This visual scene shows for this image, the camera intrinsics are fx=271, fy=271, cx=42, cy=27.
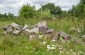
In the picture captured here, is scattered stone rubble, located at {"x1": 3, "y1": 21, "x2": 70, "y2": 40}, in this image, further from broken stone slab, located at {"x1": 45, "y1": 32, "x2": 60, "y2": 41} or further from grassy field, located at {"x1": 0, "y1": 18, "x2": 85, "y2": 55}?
grassy field, located at {"x1": 0, "y1": 18, "x2": 85, "y2": 55}

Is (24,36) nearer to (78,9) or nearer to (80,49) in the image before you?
(80,49)

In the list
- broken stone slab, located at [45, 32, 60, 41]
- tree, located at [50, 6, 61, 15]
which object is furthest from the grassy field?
tree, located at [50, 6, 61, 15]

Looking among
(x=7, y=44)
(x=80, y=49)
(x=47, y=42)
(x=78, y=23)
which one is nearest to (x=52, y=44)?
(x=47, y=42)

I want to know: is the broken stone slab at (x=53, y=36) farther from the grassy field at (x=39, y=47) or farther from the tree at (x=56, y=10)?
the tree at (x=56, y=10)

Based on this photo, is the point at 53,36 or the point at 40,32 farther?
the point at 40,32

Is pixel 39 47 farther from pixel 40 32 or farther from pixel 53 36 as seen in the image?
pixel 40 32

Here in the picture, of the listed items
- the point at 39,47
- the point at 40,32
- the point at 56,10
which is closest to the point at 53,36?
the point at 40,32

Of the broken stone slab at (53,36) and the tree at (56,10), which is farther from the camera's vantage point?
the tree at (56,10)

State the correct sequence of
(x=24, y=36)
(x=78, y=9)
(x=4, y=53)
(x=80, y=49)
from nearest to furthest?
(x=4, y=53)
(x=80, y=49)
(x=24, y=36)
(x=78, y=9)

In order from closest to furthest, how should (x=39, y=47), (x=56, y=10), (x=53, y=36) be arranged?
(x=39, y=47)
(x=53, y=36)
(x=56, y=10)

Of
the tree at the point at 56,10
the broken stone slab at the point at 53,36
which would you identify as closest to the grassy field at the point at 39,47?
the broken stone slab at the point at 53,36

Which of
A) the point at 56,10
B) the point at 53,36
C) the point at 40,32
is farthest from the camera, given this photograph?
the point at 56,10

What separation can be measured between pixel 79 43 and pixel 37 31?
215 centimetres

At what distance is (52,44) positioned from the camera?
9508mm
